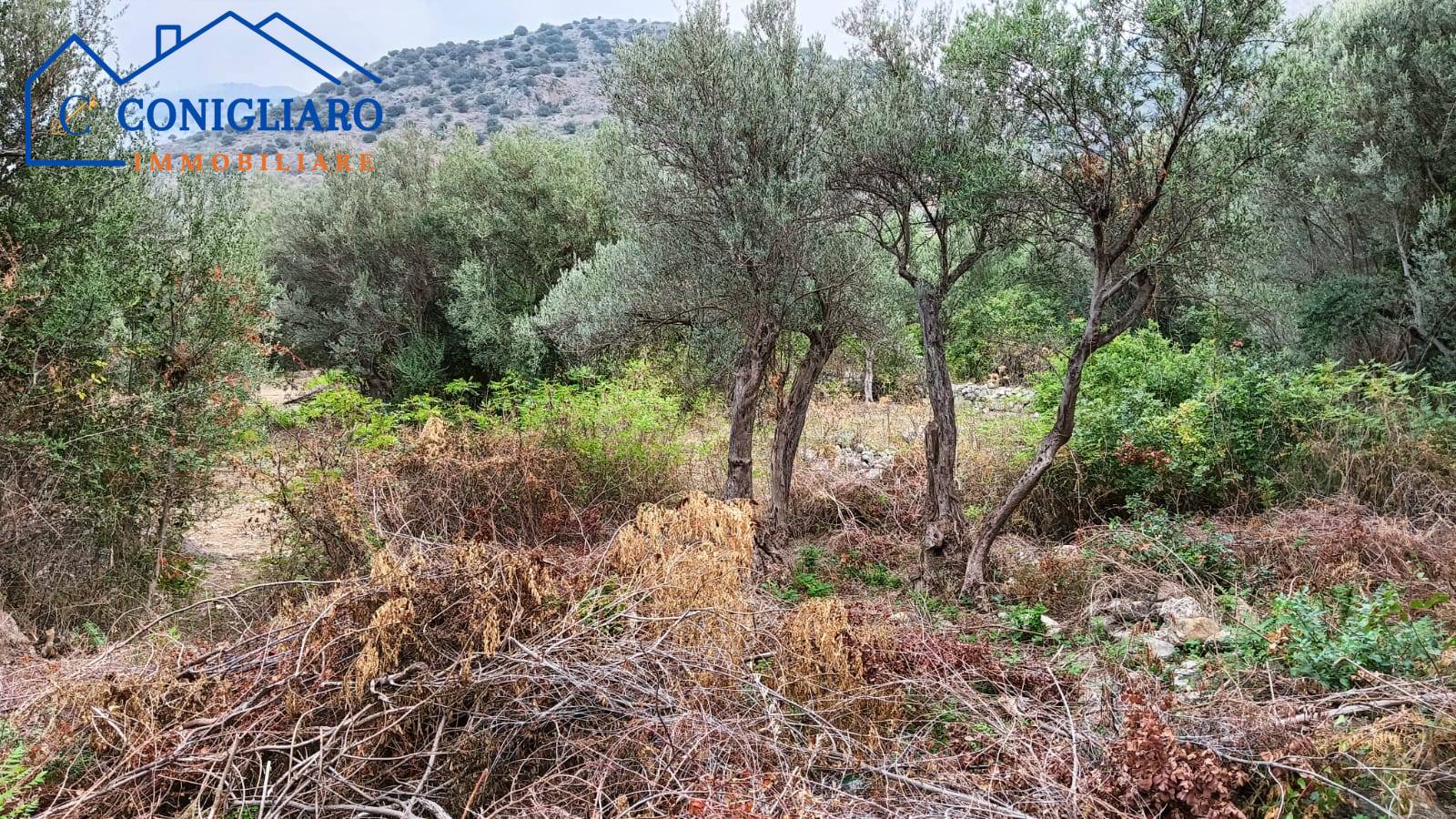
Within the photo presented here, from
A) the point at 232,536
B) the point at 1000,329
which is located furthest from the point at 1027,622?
the point at 1000,329

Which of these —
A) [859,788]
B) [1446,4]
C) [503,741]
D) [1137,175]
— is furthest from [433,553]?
[1446,4]

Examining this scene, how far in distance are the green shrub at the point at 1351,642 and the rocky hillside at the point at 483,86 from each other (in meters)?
33.4

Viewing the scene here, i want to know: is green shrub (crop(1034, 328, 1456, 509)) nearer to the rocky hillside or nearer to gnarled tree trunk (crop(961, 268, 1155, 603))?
gnarled tree trunk (crop(961, 268, 1155, 603))

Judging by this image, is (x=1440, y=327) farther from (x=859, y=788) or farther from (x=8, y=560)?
(x=8, y=560)

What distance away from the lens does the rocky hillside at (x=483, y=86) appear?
121 feet

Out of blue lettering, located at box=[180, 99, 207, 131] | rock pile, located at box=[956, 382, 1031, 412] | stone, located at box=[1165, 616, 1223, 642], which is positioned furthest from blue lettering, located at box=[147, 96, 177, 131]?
rock pile, located at box=[956, 382, 1031, 412]

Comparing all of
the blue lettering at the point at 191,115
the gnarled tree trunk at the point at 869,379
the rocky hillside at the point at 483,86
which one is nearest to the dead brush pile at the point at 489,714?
the blue lettering at the point at 191,115

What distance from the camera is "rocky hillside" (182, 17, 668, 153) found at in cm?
3691

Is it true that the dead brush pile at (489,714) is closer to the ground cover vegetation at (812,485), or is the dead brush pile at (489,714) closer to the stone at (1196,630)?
the ground cover vegetation at (812,485)

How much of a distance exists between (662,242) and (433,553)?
359 centimetres

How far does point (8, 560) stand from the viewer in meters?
5.87

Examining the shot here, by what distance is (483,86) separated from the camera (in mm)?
41875

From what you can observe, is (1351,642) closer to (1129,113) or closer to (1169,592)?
(1169,592)

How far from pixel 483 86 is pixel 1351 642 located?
148 feet
